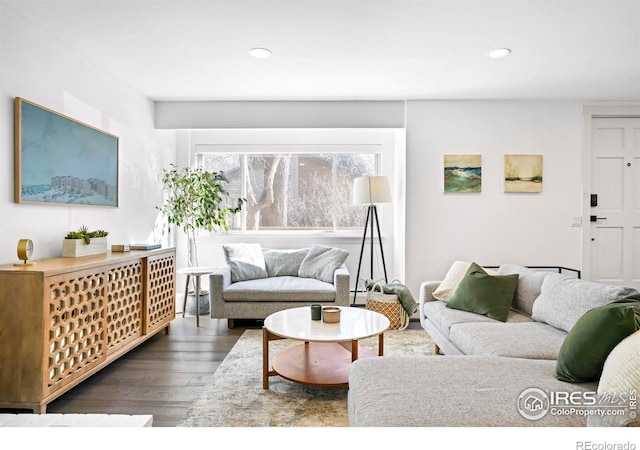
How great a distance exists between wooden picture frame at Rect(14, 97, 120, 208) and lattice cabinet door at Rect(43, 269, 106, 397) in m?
0.66

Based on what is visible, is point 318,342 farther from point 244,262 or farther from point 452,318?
point 244,262

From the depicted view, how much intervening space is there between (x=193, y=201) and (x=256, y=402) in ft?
8.75

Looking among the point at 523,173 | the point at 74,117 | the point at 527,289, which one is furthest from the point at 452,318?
the point at 74,117

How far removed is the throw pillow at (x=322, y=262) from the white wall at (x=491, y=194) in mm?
787

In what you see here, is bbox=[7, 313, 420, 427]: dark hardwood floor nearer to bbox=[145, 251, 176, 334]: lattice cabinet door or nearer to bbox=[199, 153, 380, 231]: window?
bbox=[145, 251, 176, 334]: lattice cabinet door

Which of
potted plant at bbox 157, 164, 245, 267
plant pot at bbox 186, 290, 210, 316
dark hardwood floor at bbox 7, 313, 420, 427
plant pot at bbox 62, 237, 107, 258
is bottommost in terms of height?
dark hardwood floor at bbox 7, 313, 420, 427

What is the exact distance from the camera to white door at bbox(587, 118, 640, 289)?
421 centimetres

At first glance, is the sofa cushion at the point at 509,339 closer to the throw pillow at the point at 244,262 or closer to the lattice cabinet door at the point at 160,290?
the throw pillow at the point at 244,262

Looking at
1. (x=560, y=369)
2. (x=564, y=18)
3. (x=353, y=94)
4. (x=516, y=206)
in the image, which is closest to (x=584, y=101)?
(x=516, y=206)

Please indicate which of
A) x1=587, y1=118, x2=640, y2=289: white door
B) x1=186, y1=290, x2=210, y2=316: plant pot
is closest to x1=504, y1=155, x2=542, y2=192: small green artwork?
x1=587, y1=118, x2=640, y2=289: white door

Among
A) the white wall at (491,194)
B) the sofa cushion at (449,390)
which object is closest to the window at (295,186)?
the white wall at (491,194)

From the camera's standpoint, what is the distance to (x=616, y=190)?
4223mm

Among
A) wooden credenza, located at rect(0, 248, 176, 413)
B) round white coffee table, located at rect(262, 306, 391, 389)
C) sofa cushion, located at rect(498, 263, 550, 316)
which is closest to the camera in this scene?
wooden credenza, located at rect(0, 248, 176, 413)

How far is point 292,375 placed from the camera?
7.68ft
